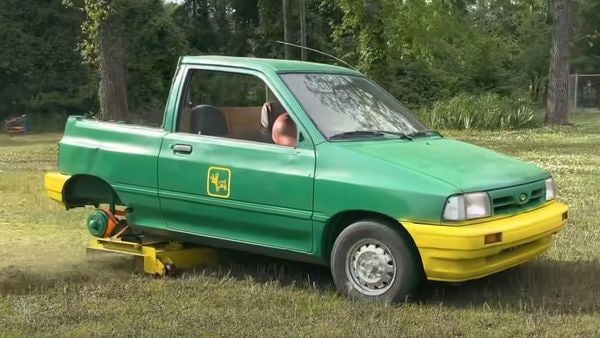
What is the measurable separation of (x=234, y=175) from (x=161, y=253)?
1028 mm

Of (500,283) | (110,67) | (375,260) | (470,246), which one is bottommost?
(500,283)

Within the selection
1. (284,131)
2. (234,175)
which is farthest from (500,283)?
(234,175)

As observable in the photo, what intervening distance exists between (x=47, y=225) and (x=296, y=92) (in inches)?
157

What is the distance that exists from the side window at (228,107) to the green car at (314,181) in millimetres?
12

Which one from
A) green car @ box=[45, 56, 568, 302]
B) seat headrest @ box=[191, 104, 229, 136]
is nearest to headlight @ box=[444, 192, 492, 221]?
green car @ box=[45, 56, 568, 302]

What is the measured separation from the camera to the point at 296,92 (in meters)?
5.85

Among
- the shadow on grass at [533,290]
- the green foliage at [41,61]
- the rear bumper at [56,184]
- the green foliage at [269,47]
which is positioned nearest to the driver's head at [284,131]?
the shadow on grass at [533,290]

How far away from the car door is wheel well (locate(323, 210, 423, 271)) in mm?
140

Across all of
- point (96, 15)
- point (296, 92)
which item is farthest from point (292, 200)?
point (96, 15)

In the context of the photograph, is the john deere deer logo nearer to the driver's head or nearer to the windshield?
the driver's head

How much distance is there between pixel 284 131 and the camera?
5.86 m

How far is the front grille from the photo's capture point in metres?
5.21

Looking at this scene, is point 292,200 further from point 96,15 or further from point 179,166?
point 96,15

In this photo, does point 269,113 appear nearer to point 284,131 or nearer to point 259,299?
point 284,131
